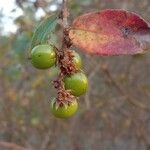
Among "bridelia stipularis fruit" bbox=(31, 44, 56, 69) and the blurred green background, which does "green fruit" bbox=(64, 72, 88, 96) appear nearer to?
"bridelia stipularis fruit" bbox=(31, 44, 56, 69)

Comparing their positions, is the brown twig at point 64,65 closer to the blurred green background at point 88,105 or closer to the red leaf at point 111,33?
the red leaf at point 111,33

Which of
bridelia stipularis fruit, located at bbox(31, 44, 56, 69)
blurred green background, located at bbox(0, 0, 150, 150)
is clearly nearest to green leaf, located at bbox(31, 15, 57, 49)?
bridelia stipularis fruit, located at bbox(31, 44, 56, 69)

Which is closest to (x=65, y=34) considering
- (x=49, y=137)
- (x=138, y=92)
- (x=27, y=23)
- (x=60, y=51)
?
(x=60, y=51)

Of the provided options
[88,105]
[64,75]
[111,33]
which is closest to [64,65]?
[64,75]

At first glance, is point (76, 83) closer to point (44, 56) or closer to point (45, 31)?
point (44, 56)

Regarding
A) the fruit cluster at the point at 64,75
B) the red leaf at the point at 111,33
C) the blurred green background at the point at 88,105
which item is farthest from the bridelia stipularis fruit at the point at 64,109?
the blurred green background at the point at 88,105
